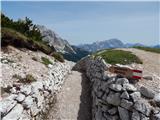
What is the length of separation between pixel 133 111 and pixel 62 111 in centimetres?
679

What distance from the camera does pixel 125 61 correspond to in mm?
26469

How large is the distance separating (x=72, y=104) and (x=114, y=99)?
6316 millimetres

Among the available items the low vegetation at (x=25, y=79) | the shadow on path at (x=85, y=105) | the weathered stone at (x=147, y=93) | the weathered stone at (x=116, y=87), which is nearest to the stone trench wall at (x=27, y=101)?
the low vegetation at (x=25, y=79)

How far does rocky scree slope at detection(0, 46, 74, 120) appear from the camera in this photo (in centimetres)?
1362

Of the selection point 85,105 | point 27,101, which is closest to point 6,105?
point 27,101

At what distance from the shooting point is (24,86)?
16.0 m

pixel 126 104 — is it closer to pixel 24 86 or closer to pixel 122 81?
pixel 122 81

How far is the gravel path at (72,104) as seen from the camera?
61.1 feet

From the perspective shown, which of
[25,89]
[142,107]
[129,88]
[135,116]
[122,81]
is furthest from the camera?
[122,81]

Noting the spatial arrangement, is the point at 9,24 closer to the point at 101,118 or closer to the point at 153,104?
the point at 101,118

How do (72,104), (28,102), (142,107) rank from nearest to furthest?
1. (142,107)
2. (28,102)
3. (72,104)

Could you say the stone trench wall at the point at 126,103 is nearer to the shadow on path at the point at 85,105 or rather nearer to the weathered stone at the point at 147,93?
the weathered stone at the point at 147,93

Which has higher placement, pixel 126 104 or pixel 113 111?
pixel 126 104

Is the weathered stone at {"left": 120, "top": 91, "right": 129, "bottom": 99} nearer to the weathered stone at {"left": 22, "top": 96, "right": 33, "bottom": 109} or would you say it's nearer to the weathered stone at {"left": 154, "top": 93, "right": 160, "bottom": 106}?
the weathered stone at {"left": 154, "top": 93, "right": 160, "bottom": 106}
